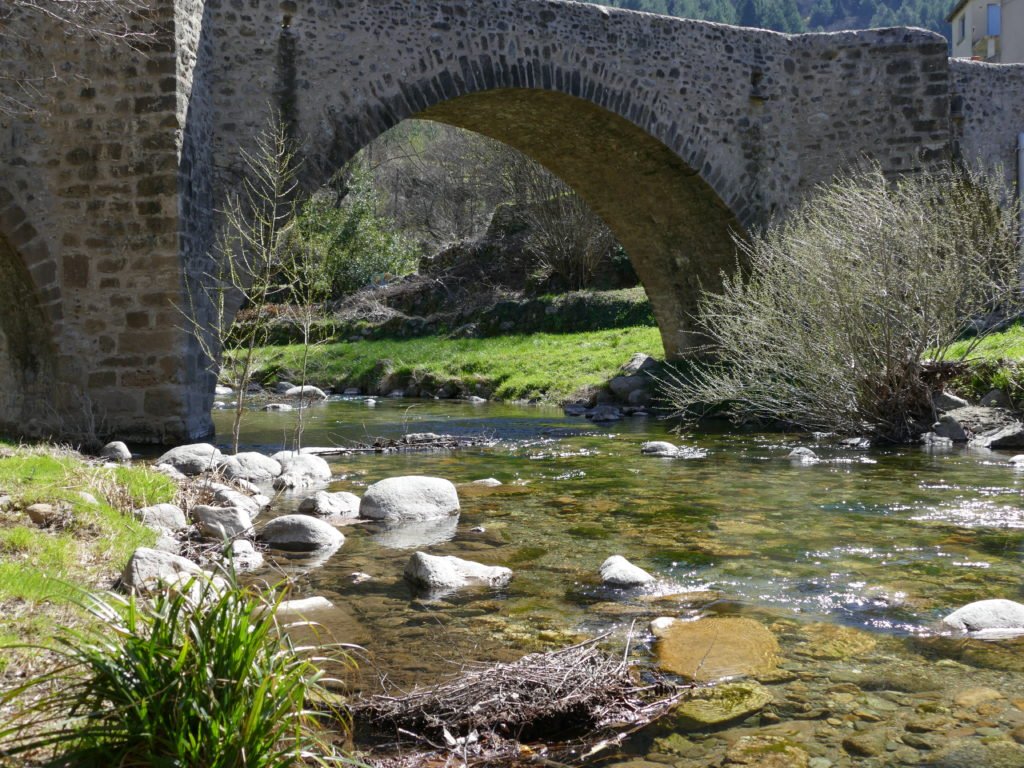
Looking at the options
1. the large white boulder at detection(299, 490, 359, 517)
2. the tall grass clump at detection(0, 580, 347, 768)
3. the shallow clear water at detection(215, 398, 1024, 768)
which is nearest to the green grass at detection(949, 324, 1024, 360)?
the shallow clear water at detection(215, 398, 1024, 768)

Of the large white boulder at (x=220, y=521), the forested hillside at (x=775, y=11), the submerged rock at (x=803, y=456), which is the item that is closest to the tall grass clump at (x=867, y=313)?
the submerged rock at (x=803, y=456)

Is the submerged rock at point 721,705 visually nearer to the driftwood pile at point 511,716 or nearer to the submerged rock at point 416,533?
the driftwood pile at point 511,716

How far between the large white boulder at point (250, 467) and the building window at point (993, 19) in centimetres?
3230

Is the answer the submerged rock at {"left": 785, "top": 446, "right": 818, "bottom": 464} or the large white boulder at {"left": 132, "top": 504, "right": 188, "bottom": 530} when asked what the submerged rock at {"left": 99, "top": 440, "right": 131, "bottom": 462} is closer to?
the large white boulder at {"left": 132, "top": 504, "right": 188, "bottom": 530}

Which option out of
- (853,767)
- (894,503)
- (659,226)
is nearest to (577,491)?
(894,503)

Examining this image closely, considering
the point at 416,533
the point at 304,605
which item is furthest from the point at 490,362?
the point at 304,605

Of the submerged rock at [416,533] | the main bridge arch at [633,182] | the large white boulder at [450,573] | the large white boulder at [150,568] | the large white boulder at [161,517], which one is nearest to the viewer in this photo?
the large white boulder at [150,568]

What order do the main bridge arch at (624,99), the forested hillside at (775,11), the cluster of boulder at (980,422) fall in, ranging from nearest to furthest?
1. the cluster of boulder at (980,422)
2. the main bridge arch at (624,99)
3. the forested hillside at (775,11)

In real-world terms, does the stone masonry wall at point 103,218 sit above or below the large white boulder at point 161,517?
above

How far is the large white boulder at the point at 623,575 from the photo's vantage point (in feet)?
15.0

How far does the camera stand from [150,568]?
3896 millimetres

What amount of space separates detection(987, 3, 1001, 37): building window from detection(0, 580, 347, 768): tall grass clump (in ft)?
119

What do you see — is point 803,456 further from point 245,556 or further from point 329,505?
point 245,556

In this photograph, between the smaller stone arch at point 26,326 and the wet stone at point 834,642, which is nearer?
the wet stone at point 834,642
